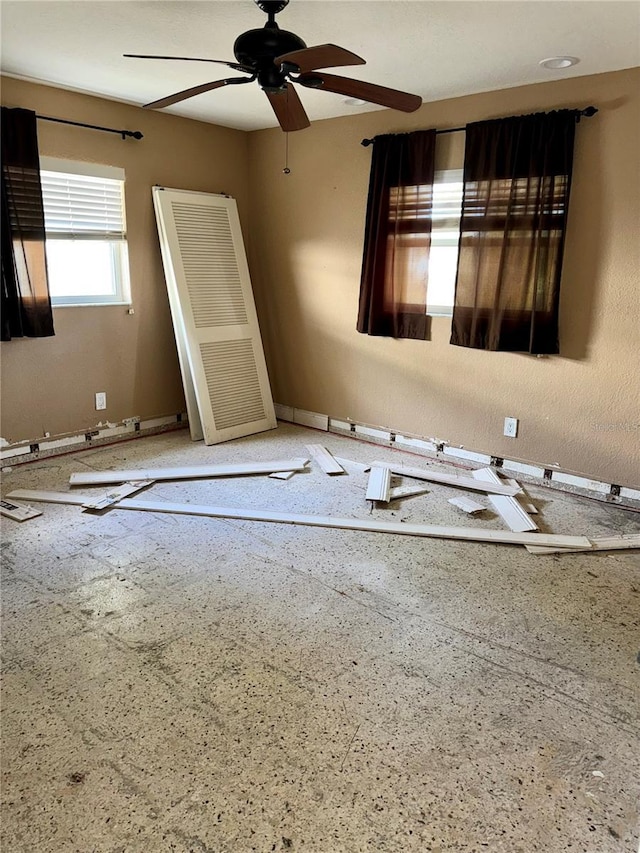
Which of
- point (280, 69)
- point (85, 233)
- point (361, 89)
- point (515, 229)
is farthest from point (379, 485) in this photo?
point (85, 233)

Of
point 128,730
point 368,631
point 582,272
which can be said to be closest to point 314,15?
point 582,272

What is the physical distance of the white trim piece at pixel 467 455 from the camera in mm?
4270

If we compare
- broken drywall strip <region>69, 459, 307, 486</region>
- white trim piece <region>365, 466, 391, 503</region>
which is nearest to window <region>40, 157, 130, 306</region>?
broken drywall strip <region>69, 459, 307, 486</region>

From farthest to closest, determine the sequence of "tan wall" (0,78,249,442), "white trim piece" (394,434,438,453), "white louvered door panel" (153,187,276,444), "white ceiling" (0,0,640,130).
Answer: "white louvered door panel" (153,187,276,444) < "white trim piece" (394,434,438,453) < "tan wall" (0,78,249,442) < "white ceiling" (0,0,640,130)

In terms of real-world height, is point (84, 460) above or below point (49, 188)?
below

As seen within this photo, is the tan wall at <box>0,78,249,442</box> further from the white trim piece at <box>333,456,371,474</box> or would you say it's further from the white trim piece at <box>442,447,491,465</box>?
the white trim piece at <box>442,447,491,465</box>

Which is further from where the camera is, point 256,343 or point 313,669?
point 256,343

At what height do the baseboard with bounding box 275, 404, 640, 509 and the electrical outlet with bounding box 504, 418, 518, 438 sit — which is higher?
the electrical outlet with bounding box 504, 418, 518, 438

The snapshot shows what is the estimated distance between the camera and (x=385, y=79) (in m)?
3.56

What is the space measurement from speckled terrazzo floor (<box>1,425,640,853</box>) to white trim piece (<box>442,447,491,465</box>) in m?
0.94

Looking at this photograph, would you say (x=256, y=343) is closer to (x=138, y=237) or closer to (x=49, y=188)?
(x=138, y=237)

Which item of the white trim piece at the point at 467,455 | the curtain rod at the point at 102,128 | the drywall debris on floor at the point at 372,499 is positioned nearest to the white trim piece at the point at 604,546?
the drywall debris on floor at the point at 372,499

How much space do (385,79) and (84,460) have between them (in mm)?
3165

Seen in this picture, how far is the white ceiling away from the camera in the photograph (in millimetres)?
2594
